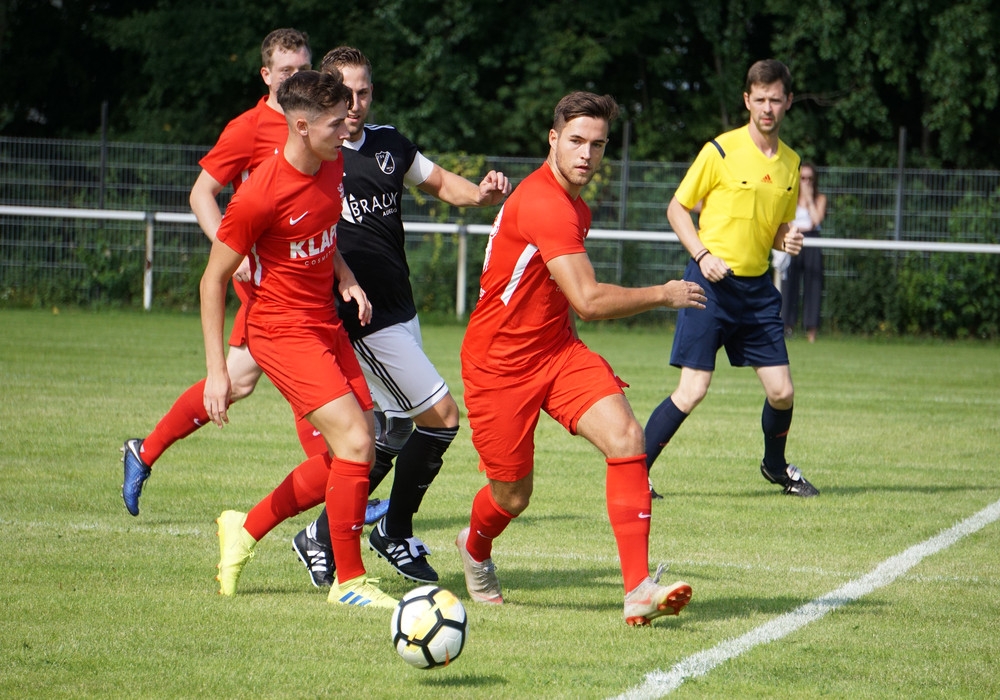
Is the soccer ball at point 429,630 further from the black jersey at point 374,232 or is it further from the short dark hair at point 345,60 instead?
the short dark hair at point 345,60

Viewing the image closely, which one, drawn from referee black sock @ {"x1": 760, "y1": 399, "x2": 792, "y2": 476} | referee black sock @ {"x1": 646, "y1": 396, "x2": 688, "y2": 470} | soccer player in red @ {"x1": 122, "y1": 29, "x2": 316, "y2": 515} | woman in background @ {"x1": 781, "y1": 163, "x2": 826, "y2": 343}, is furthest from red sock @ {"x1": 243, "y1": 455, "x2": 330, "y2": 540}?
woman in background @ {"x1": 781, "y1": 163, "x2": 826, "y2": 343}

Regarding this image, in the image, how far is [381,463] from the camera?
592 centimetres

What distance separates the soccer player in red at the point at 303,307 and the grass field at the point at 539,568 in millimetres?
275

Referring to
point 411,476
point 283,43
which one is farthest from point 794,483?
point 283,43

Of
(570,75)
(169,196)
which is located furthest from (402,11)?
(169,196)

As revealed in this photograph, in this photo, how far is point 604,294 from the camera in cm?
461

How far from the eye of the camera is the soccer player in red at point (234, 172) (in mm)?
6102

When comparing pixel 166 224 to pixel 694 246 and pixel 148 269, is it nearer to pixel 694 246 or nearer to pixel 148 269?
pixel 148 269

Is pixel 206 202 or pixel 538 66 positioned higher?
pixel 538 66

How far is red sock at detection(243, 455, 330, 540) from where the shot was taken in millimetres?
5176

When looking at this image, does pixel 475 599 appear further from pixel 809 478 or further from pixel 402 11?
pixel 402 11

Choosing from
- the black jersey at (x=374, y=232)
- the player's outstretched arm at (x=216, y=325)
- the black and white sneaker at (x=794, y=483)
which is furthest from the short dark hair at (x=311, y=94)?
the black and white sneaker at (x=794, y=483)

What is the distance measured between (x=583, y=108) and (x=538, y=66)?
804 inches

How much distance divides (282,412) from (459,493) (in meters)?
3.30
